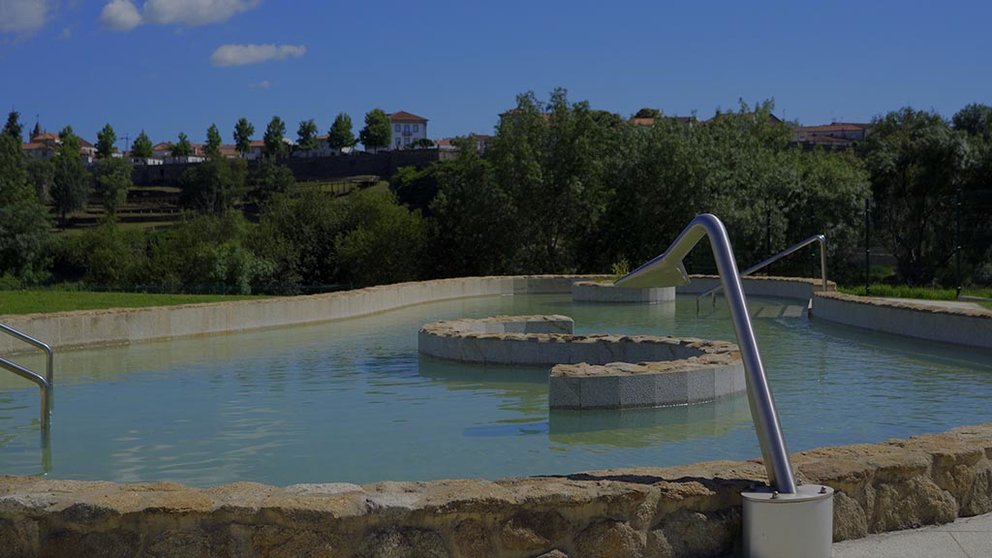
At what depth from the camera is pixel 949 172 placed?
128ft

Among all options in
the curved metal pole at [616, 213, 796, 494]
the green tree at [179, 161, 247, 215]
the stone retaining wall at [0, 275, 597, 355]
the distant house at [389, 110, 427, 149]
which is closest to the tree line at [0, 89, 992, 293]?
the stone retaining wall at [0, 275, 597, 355]

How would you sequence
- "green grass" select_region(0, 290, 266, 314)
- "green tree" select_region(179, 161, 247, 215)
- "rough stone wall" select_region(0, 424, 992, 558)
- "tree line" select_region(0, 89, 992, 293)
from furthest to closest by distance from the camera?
"green tree" select_region(179, 161, 247, 215) < "tree line" select_region(0, 89, 992, 293) < "green grass" select_region(0, 290, 266, 314) < "rough stone wall" select_region(0, 424, 992, 558)

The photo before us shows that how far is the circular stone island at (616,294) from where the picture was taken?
83.8 feet

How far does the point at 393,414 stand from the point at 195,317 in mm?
8249

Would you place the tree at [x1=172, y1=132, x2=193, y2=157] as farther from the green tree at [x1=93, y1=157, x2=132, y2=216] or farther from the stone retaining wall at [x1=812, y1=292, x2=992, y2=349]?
the stone retaining wall at [x1=812, y1=292, x2=992, y2=349]

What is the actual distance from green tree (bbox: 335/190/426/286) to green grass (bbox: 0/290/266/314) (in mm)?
15852

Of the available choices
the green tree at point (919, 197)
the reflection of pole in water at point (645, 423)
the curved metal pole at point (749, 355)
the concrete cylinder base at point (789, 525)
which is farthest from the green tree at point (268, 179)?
the concrete cylinder base at point (789, 525)

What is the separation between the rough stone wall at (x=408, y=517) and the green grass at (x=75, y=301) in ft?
54.2

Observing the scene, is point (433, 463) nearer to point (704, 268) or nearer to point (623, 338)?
point (623, 338)

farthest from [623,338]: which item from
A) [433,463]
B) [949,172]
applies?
[949,172]

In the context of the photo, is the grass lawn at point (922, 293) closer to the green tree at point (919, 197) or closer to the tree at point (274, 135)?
the green tree at point (919, 197)

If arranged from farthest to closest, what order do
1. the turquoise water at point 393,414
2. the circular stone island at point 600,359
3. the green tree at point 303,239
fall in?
the green tree at point 303,239, the circular stone island at point 600,359, the turquoise water at point 393,414

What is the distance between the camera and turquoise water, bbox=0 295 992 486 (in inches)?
343

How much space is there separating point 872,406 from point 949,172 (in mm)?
31156
